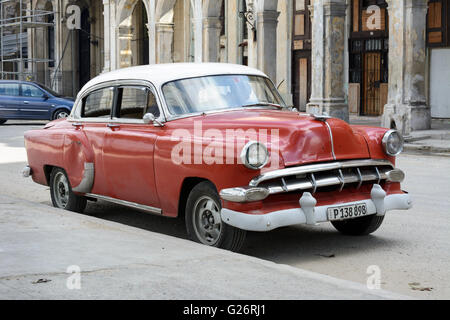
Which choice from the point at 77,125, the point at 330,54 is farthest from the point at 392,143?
the point at 330,54

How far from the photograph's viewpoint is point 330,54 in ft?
71.2

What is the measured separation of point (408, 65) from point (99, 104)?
12412 mm

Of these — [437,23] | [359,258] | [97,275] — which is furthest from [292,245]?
[437,23]

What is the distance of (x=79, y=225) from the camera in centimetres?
768

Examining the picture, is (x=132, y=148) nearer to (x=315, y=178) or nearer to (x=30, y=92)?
(x=315, y=178)

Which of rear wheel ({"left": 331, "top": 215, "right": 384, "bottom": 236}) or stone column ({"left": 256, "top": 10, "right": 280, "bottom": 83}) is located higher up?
stone column ({"left": 256, "top": 10, "right": 280, "bottom": 83})

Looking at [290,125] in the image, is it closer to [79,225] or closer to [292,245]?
[292,245]

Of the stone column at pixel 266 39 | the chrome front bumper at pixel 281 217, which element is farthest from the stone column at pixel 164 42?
the chrome front bumper at pixel 281 217

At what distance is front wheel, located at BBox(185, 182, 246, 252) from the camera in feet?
22.0

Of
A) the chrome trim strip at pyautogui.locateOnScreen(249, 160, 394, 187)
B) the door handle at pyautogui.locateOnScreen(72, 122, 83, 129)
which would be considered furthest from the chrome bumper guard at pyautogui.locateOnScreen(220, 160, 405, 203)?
the door handle at pyautogui.locateOnScreen(72, 122, 83, 129)

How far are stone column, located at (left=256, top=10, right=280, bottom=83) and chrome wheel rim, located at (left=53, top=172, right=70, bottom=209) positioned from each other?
1568 cm

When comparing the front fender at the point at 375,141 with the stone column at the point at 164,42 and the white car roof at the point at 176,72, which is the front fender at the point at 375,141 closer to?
the white car roof at the point at 176,72

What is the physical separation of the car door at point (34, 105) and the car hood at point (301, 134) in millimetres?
21807

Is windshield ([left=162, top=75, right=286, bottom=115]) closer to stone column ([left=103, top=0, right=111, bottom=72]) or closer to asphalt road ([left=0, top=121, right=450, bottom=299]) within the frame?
asphalt road ([left=0, top=121, right=450, bottom=299])
